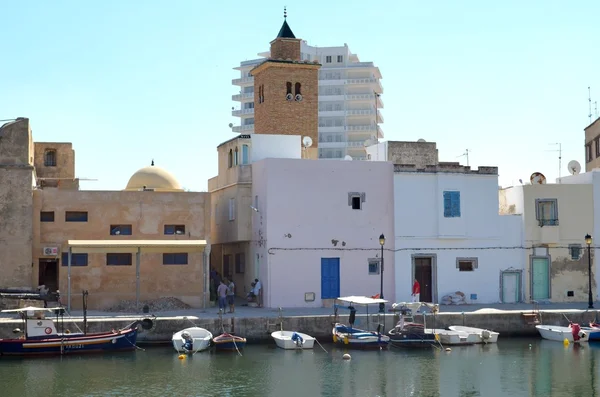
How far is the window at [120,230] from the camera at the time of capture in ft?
133

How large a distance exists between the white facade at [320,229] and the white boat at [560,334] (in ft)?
22.5

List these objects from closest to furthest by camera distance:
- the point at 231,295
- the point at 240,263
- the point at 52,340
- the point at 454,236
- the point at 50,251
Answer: the point at 52,340
the point at 231,295
the point at 50,251
the point at 454,236
the point at 240,263

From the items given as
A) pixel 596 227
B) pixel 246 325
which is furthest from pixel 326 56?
pixel 246 325

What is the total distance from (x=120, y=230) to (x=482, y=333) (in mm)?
15597

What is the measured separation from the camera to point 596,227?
43438 mm

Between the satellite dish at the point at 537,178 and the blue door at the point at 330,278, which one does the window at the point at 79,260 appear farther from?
the satellite dish at the point at 537,178

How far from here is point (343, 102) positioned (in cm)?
11388

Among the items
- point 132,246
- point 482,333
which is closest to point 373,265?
point 482,333

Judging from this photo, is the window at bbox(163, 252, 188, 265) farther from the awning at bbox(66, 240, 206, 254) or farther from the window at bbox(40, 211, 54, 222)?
the window at bbox(40, 211, 54, 222)

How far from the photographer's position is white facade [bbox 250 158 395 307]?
40.3 meters

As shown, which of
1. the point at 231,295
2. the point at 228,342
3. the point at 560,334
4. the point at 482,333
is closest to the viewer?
the point at 228,342

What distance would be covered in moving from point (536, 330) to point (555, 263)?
5755mm

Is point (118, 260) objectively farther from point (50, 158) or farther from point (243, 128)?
point (243, 128)

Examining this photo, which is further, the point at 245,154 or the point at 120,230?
the point at 245,154
